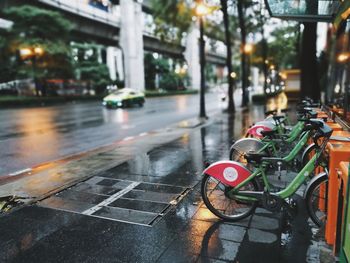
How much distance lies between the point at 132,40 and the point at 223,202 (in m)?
47.0

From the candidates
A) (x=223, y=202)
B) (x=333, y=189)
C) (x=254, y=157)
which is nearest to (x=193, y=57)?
(x=223, y=202)

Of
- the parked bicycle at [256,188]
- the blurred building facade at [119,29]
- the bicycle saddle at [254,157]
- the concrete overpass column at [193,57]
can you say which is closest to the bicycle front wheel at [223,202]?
the parked bicycle at [256,188]

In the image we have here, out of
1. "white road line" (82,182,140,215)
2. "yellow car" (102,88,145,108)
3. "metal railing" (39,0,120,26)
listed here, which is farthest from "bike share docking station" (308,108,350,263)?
"metal railing" (39,0,120,26)

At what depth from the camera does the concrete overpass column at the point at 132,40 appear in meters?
48.3

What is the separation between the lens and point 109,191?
6328 millimetres

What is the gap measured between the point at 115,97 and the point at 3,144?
58.5 ft

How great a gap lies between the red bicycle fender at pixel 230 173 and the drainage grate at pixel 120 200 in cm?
113

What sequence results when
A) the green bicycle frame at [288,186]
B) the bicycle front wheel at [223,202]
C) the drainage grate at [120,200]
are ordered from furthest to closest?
1. the drainage grate at [120,200]
2. the bicycle front wheel at [223,202]
3. the green bicycle frame at [288,186]

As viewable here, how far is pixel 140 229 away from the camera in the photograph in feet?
15.3

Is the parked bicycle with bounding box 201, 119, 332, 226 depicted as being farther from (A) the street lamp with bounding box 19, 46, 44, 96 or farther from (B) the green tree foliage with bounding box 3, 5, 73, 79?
(A) the street lamp with bounding box 19, 46, 44, 96

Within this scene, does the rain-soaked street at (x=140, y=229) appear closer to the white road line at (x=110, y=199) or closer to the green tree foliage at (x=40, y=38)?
the white road line at (x=110, y=199)

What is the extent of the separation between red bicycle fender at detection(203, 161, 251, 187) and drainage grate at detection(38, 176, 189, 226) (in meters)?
1.13

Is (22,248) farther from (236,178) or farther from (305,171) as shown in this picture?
(305,171)

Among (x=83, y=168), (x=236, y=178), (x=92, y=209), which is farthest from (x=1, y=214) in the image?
(x=236, y=178)
